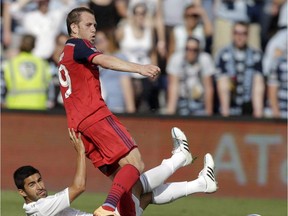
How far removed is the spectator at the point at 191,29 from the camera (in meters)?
15.4

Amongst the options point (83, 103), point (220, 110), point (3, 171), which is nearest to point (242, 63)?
point (220, 110)

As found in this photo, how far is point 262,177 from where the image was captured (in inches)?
571

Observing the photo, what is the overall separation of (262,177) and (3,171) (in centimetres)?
347

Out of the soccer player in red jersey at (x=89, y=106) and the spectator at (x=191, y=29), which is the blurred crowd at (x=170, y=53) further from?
the soccer player in red jersey at (x=89, y=106)

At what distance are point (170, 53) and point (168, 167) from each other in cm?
551

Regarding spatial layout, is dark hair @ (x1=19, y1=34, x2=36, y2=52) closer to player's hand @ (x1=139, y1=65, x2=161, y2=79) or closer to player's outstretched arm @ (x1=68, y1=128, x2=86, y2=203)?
player's outstretched arm @ (x1=68, y1=128, x2=86, y2=203)

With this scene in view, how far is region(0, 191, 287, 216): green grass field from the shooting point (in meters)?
12.4

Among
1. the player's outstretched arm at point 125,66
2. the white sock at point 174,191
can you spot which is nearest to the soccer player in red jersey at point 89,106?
the player's outstretched arm at point 125,66

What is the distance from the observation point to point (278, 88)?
1521 cm

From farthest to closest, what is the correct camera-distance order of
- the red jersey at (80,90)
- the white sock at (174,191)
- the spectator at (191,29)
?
the spectator at (191,29) → the white sock at (174,191) → the red jersey at (80,90)

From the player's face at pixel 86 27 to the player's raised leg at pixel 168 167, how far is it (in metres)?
1.33

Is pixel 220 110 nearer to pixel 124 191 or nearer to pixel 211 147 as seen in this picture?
pixel 211 147

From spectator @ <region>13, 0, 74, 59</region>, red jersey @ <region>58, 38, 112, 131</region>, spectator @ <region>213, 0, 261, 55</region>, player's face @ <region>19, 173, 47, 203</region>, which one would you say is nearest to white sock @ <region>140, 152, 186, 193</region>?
red jersey @ <region>58, 38, 112, 131</region>

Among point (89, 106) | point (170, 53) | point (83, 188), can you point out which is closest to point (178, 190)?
point (83, 188)
